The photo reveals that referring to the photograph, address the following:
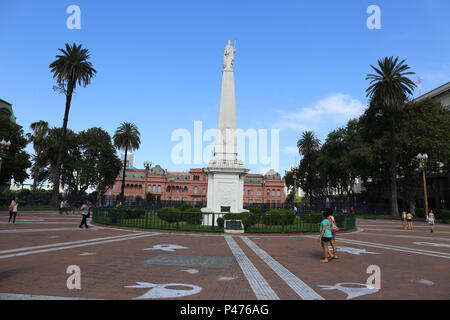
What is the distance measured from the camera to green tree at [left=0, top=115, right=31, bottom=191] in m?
37.0

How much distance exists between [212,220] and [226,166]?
4.75 metres

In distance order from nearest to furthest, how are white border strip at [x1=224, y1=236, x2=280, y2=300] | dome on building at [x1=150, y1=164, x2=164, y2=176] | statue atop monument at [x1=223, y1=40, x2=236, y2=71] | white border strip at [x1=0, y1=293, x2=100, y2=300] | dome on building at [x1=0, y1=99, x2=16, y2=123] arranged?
white border strip at [x1=0, y1=293, x2=100, y2=300], white border strip at [x1=224, y1=236, x2=280, y2=300], statue atop monument at [x1=223, y1=40, x2=236, y2=71], dome on building at [x1=0, y1=99, x2=16, y2=123], dome on building at [x1=150, y1=164, x2=164, y2=176]

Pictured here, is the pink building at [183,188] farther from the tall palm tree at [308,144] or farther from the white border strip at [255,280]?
the white border strip at [255,280]

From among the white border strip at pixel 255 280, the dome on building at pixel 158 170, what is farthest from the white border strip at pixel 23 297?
the dome on building at pixel 158 170

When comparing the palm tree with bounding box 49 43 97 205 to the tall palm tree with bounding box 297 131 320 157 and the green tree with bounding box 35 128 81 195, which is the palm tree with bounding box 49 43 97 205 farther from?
the tall palm tree with bounding box 297 131 320 157

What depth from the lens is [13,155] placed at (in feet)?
127

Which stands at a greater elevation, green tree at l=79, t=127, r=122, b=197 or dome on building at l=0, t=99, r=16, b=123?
dome on building at l=0, t=99, r=16, b=123

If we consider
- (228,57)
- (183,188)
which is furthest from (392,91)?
(183,188)

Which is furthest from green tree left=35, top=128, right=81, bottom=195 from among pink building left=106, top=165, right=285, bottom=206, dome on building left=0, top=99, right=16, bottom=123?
pink building left=106, top=165, right=285, bottom=206

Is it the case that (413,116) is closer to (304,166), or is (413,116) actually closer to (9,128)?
(304,166)

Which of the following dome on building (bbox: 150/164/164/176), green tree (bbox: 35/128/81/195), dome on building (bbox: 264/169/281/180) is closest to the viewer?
green tree (bbox: 35/128/81/195)
